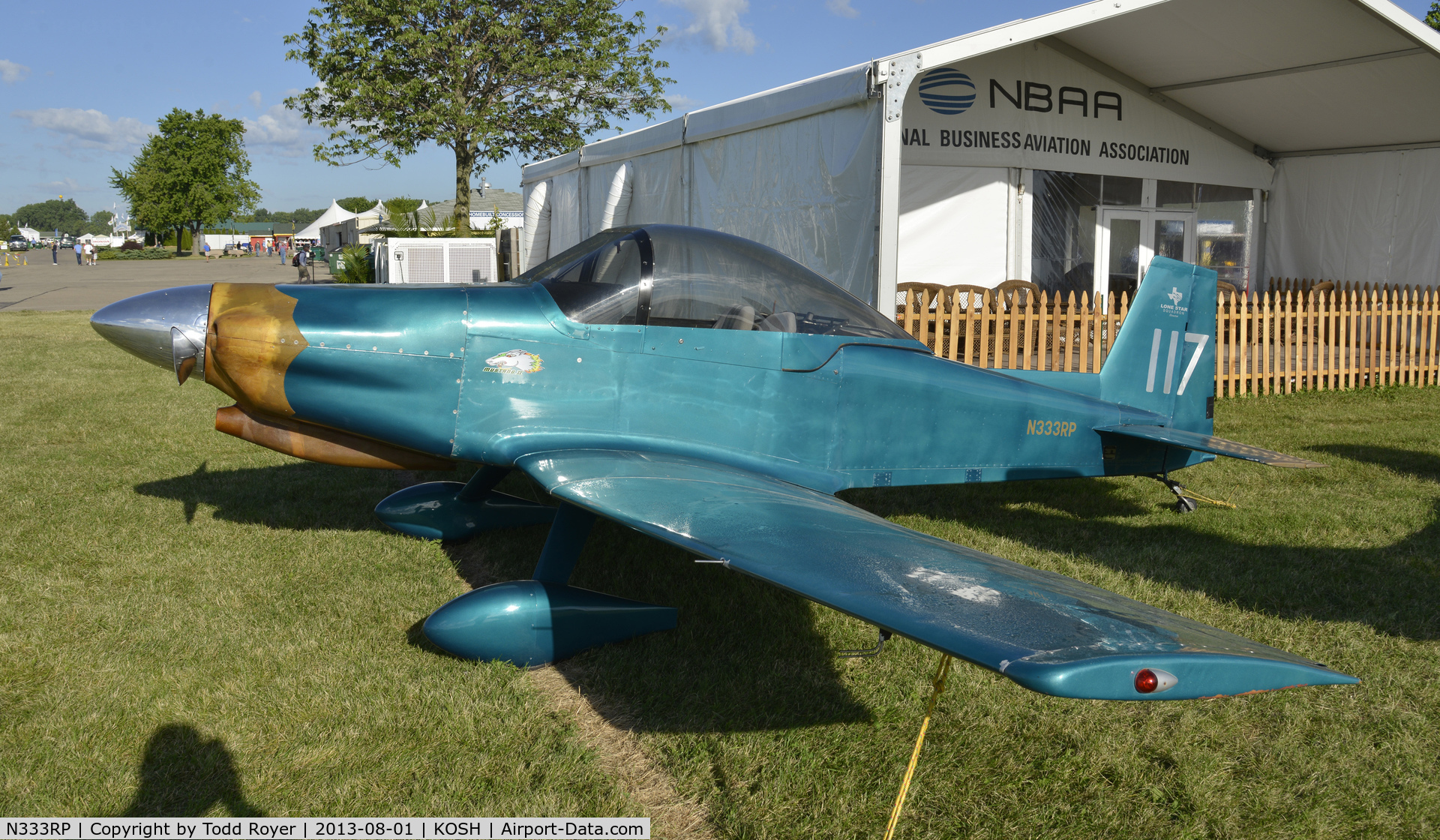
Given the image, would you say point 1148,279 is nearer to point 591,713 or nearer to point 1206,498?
point 1206,498

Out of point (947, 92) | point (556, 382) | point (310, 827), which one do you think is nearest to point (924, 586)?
point (310, 827)

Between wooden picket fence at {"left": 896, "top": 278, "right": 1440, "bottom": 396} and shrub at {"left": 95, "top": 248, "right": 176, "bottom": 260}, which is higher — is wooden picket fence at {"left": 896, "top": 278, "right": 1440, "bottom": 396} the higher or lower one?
the lower one

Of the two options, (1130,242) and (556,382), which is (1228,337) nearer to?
(1130,242)

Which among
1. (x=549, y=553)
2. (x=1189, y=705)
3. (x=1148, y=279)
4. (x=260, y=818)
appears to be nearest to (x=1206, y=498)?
(x=1148, y=279)

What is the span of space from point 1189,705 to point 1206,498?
132 inches

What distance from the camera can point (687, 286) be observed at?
4.27 meters

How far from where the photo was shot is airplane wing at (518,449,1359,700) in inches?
74.3

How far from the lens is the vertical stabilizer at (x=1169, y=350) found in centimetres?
546

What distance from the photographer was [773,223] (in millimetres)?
9758

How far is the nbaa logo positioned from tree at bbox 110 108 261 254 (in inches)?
3213

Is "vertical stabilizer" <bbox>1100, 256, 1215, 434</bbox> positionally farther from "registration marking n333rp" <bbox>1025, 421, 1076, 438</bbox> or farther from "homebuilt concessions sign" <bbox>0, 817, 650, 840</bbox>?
"homebuilt concessions sign" <bbox>0, 817, 650, 840</bbox>

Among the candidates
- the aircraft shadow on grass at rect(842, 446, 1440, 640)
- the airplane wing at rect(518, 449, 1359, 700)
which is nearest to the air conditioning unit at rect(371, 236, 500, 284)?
the aircraft shadow on grass at rect(842, 446, 1440, 640)

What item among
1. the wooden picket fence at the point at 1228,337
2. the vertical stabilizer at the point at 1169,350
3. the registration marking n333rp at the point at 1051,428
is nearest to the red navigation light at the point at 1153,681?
the registration marking n333rp at the point at 1051,428

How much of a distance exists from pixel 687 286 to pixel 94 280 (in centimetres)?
4201
